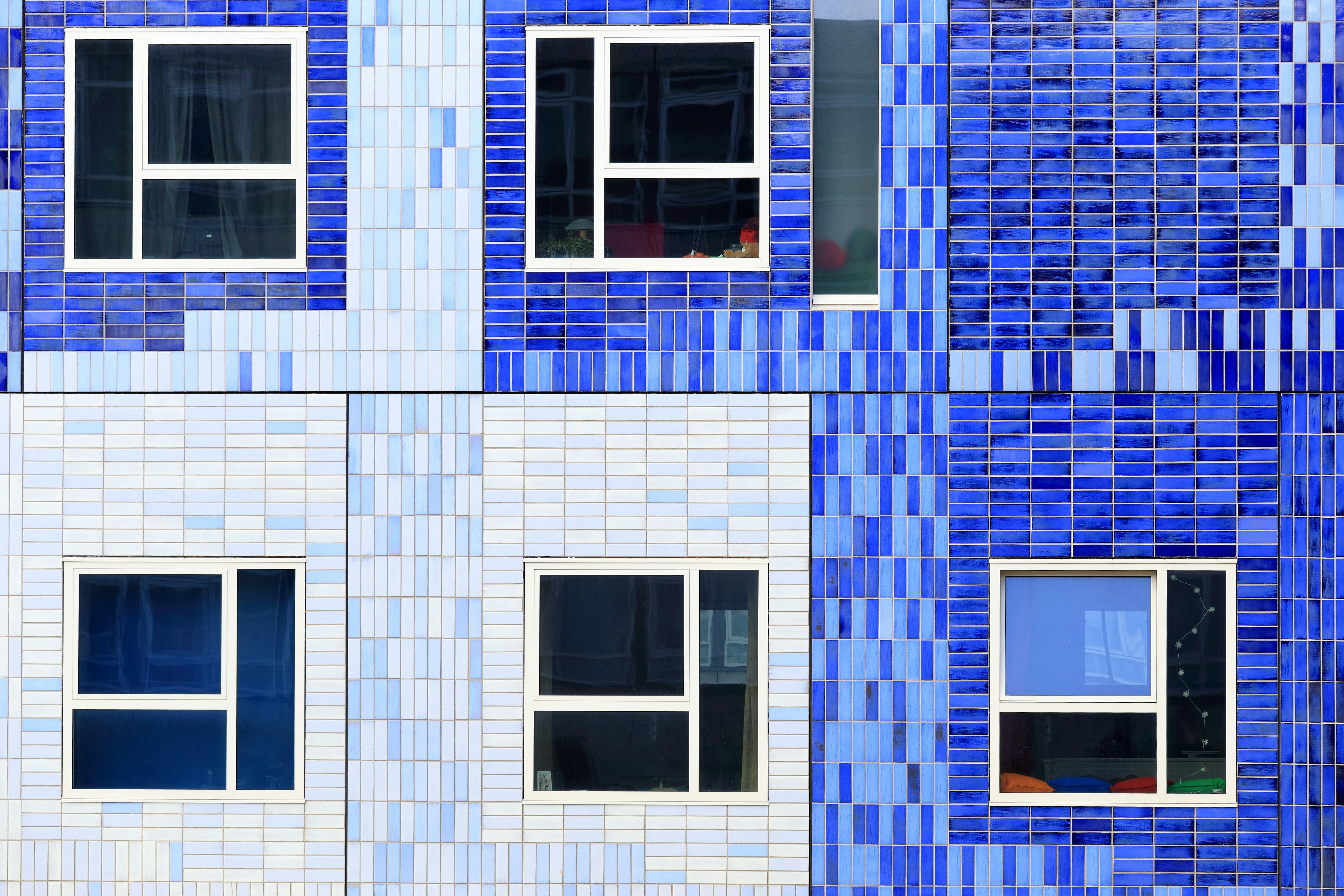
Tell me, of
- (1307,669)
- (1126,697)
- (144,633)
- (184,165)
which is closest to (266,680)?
(144,633)

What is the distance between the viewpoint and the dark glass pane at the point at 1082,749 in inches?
302

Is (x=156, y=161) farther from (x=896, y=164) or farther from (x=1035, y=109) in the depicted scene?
(x=1035, y=109)

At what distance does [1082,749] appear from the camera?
303 inches

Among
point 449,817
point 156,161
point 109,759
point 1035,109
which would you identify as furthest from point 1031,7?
point 109,759

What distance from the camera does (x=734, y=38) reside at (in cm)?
772

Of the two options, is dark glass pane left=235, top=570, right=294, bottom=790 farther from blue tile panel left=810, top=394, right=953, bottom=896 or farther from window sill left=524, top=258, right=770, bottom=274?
blue tile panel left=810, top=394, right=953, bottom=896

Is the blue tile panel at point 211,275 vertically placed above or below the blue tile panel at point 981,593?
above

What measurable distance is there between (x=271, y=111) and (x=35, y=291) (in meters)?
1.93

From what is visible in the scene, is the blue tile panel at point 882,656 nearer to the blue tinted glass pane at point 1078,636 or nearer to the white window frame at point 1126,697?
the white window frame at point 1126,697

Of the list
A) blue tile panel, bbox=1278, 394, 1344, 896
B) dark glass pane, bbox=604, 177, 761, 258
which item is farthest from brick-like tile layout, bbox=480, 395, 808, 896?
blue tile panel, bbox=1278, 394, 1344, 896

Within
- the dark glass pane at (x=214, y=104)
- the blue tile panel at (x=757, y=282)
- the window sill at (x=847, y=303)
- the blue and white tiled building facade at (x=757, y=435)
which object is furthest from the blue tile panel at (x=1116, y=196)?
the dark glass pane at (x=214, y=104)

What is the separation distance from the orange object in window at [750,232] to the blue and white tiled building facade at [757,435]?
20 centimetres

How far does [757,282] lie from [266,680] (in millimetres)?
4095

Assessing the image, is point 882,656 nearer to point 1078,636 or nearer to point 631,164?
point 1078,636
